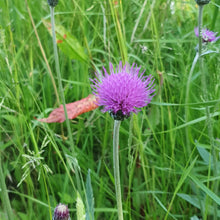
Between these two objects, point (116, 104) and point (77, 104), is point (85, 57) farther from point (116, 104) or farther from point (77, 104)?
point (116, 104)

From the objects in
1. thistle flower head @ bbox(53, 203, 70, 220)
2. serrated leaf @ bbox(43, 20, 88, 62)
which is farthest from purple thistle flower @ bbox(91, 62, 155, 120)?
serrated leaf @ bbox(43, 20, 88, 62)

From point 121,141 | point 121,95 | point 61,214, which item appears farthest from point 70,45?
point 61,214

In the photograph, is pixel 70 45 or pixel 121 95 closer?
pixel 121 95

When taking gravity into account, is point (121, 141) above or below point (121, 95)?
below

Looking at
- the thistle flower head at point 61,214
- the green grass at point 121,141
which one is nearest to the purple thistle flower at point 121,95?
the green grass at point 121,141

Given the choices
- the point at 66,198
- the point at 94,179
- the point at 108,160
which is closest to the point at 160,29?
the point at 108,160

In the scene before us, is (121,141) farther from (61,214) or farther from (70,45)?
(61,214)

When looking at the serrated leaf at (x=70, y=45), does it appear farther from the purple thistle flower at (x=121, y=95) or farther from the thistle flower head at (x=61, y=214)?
the thistle flower head at (x=61, y=214)

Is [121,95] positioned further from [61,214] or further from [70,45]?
[70,45]

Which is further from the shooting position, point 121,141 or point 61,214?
point 121,141

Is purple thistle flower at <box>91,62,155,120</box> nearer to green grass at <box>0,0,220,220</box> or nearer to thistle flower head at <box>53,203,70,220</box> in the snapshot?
green grass at <box>0,0,220,220</box>
